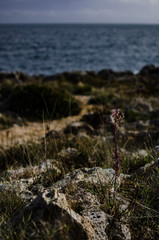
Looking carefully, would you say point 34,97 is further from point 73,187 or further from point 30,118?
point 73,187

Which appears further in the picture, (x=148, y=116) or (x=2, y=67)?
(x=2, y=67)

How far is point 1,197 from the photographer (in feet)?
8.55

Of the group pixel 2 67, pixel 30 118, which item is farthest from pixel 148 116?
pixel 2 67

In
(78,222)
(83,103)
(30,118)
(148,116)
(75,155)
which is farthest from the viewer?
(83,103)

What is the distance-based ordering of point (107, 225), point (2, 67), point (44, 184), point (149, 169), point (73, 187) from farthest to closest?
point (2, 67) → point (44, 184) → point (149, 169) → point (73, 187) → point (107, 225)

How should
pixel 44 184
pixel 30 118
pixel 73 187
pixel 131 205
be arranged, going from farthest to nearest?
pixel 30 118 → pixel 44 184 → pixel 73 187 → pixel 131 205

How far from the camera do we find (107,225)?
7.25 ft

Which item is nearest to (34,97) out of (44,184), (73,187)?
(44,184)

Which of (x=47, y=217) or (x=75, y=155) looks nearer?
(x=47, y=217)

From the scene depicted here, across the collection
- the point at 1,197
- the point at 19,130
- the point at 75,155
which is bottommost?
the point at 19,130

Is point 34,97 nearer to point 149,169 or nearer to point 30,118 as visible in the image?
point 30,118

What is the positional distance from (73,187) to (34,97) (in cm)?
841

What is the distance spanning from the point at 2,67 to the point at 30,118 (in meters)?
32.3

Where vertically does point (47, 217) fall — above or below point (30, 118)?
above
